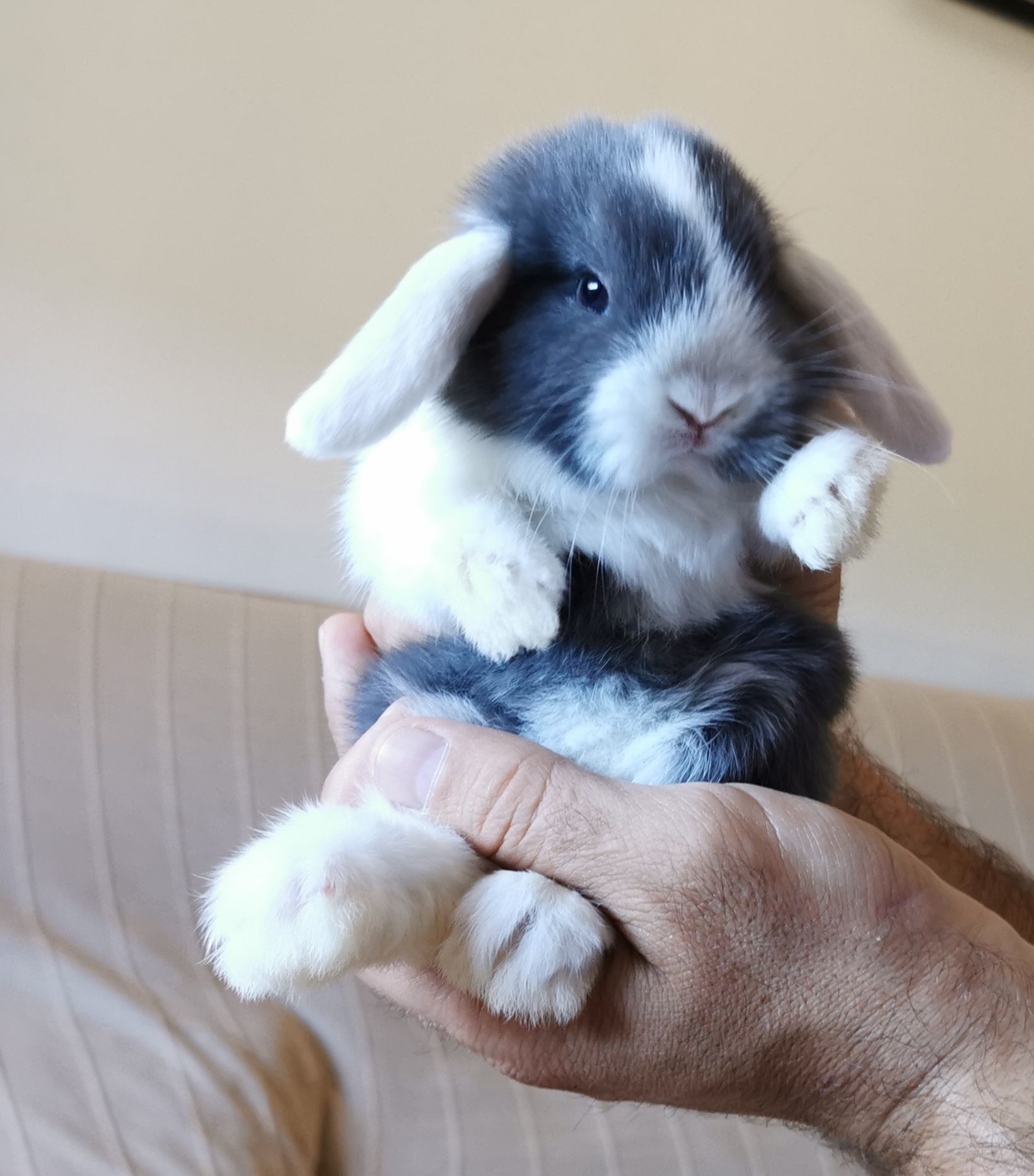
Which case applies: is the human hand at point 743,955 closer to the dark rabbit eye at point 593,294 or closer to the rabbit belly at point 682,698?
the rabbit belly at point 682,698

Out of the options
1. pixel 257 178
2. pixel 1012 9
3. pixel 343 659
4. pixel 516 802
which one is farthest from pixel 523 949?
pixel 1012 9

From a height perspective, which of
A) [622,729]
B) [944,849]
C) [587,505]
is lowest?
[944,849]

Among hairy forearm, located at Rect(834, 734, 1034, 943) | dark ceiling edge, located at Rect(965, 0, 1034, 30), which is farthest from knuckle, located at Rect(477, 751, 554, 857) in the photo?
dark ceiling edge, located at Rect(965, 0, 1034, 30)

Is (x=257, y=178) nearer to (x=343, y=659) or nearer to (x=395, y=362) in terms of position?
(x=343, y=659)

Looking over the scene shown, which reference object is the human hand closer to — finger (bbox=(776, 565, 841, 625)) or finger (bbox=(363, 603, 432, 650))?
finger (bbox=(363, 603, 432, 650))

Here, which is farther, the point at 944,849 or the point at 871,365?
the point at 944,849

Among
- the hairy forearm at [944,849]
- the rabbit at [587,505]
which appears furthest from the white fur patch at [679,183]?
the hairy forearm at [944,849]
